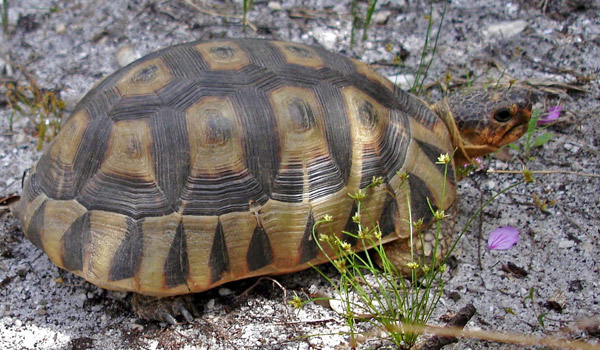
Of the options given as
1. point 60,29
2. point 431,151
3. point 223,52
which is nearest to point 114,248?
point 223,52

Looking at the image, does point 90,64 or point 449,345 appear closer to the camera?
point 449,345

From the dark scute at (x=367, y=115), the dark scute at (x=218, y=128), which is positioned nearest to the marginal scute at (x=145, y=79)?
the dark scute at (x=218, y=128)

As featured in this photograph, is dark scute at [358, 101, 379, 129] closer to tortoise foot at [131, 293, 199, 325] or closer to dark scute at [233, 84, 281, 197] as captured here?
dark scute at [233, 84, 281, 197]

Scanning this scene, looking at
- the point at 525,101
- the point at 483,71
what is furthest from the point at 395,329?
the point at 483,71

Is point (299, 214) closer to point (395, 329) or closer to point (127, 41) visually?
point (395, 329)

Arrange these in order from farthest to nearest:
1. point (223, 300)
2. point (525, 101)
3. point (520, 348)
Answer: point (525, 101) < point (223, 300) < point (520, 348)
